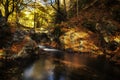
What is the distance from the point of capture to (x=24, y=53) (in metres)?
15.4

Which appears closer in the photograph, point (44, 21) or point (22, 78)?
point (22, 78)

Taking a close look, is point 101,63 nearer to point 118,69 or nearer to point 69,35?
point 118,69

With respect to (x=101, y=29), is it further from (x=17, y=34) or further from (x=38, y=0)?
(x=38, y=0)

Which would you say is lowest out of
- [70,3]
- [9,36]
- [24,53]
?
[24,53]

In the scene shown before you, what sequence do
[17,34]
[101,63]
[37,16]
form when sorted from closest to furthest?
[101,63], [17,34], [37,16]

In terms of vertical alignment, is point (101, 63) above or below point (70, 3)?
below

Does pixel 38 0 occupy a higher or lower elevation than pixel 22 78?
higher

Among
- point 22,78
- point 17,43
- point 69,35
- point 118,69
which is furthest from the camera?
point 69,35

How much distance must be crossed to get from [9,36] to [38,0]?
22.9 meters

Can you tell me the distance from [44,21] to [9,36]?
26510mm

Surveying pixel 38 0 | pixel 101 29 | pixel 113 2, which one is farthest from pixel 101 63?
pixel 38 0

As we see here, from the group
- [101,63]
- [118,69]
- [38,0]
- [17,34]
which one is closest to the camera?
[118,69]

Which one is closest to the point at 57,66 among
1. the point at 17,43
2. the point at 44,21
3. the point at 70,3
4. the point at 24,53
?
the point at 24,53

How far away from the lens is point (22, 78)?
1029 cm
